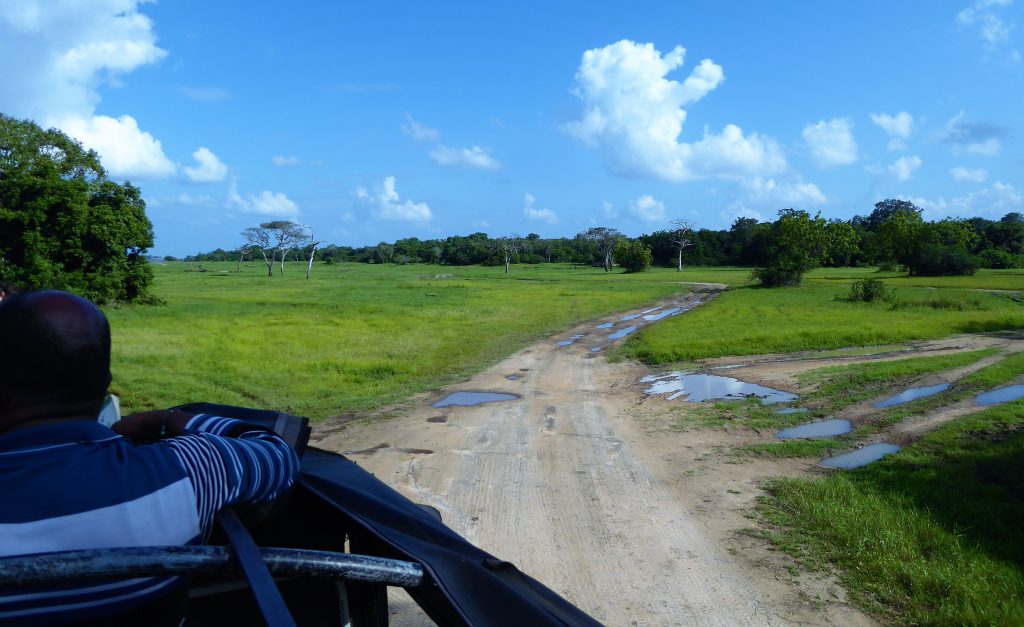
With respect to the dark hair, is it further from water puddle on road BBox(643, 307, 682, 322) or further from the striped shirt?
water puddle on road BBox(643, 307, 682, 322)

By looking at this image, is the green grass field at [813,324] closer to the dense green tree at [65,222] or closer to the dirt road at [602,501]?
the dirt road at [602,501]

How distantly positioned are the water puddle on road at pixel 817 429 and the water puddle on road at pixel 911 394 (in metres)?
1.24

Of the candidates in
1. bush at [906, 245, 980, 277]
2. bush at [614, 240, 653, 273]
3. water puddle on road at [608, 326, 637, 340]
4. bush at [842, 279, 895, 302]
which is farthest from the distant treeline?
water puddle on road at [608, 326, 637, 340]

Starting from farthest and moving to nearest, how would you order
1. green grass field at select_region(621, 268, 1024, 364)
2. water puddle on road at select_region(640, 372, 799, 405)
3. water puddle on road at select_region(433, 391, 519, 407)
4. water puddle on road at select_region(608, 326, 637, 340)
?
water puddle on road at select_region(608, 326, 637, 340) → green grass field at select_region(621, 268, 1024, 364) → water puddle on road at select_region(640, 372, 799, 405) → water puddle on road at select_region(433, 391, 519, 407)

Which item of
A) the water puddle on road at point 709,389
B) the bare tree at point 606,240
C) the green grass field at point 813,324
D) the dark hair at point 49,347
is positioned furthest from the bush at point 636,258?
the dark hair at point 49,347

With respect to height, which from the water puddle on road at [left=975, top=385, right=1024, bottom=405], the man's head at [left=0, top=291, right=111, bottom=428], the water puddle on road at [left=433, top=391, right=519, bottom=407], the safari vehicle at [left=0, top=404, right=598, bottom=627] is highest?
the man's head at [left=0, top=291, right=111, bottom=428]

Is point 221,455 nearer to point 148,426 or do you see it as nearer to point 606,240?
point 148,426

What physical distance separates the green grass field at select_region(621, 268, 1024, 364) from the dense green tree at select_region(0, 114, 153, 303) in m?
22.5

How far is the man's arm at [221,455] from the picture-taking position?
157 centimetres

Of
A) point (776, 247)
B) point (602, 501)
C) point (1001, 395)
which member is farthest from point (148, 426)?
point (776, 247)

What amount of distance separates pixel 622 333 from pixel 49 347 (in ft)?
69.5

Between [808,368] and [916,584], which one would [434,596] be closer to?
[916,584]

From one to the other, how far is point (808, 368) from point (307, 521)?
1358 cm

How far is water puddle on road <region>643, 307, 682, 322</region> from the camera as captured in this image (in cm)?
2709
